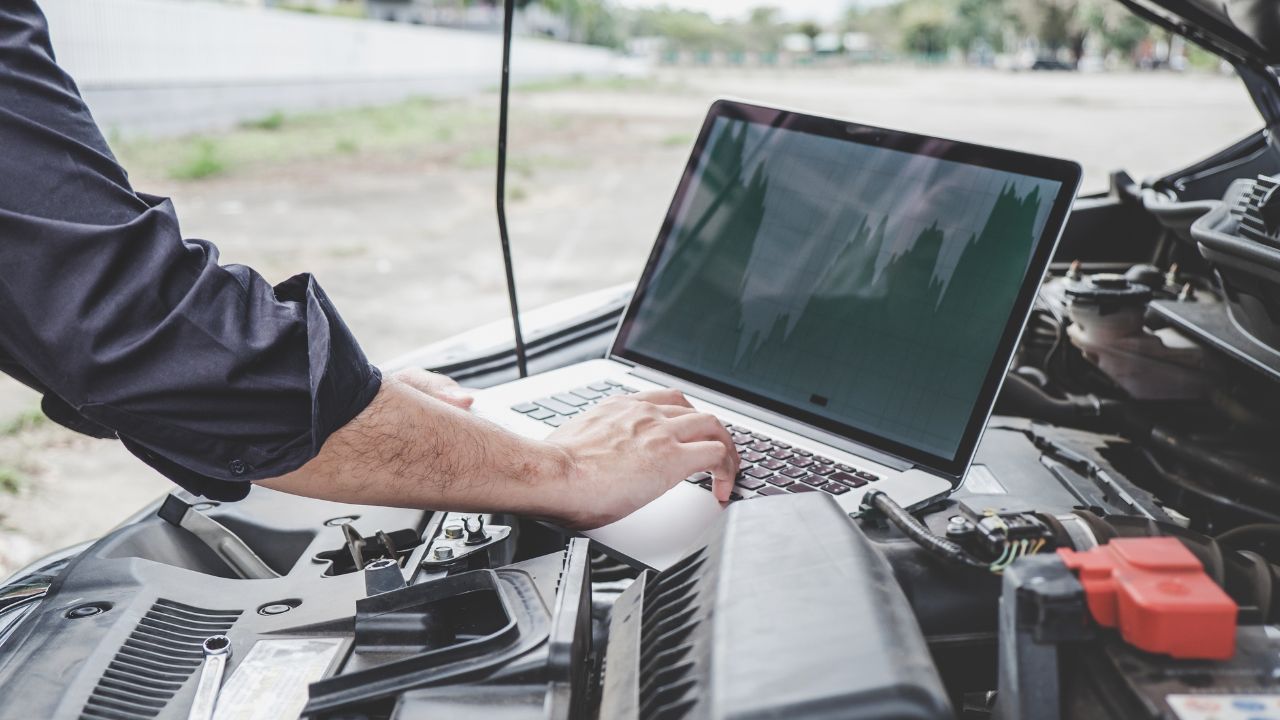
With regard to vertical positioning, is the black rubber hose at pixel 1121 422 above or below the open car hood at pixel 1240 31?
below

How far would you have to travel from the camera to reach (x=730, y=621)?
503 mm

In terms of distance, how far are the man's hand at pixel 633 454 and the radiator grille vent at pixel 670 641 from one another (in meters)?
0.19

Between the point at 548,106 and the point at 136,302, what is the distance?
48.4 ft

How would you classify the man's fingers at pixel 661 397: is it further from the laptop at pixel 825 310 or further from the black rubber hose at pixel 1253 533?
the black rubber hose at pixel 1253 533

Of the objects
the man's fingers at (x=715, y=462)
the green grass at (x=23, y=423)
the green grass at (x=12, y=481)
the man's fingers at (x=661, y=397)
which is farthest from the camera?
the green grass at (x=23, y=423)

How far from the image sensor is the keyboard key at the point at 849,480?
3.16 feet

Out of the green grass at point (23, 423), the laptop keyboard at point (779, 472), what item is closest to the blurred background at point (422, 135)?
the green grass at point (23, 423)

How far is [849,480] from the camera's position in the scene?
3.18 ft

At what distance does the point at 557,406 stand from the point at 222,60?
38.2 ft

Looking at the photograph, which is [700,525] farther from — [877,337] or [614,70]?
[614,70]

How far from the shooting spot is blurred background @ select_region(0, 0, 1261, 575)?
328 cm

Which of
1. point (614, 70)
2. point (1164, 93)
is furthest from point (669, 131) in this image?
point (614, 70)

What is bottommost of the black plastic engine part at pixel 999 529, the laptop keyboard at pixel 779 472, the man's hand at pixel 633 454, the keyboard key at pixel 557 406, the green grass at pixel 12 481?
the green grass at pixel 12 481

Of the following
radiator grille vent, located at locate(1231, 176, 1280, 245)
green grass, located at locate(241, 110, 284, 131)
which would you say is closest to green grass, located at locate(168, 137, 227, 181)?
green grass, located at locate(241, 110, 284, 131)
